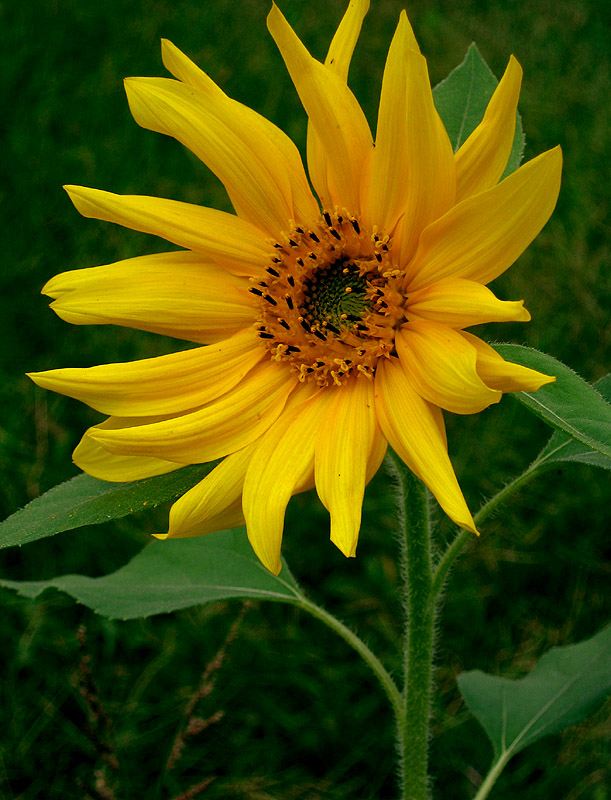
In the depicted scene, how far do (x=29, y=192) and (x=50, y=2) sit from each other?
1.69m

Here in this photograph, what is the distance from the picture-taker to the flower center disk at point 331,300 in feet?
6.62

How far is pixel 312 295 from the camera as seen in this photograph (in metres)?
2.19

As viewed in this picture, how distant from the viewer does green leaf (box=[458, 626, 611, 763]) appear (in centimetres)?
265

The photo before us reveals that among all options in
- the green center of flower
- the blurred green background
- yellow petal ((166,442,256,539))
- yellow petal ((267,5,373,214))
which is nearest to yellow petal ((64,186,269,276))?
the green center of flower

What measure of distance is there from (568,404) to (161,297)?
0.91 m

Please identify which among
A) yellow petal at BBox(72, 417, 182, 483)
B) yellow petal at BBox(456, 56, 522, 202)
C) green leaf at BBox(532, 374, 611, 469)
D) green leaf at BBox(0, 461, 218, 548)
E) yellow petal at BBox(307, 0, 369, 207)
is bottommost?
green leaf at BBox(0, 461, 218, 548)

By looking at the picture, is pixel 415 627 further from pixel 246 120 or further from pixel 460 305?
pixel 246 120

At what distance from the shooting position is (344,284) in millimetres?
2158

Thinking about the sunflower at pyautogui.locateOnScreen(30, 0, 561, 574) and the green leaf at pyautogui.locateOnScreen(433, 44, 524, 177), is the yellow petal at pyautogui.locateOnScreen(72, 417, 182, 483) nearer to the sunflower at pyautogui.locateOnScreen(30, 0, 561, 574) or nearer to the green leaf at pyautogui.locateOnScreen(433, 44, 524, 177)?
the sunflower at pyautogui.locateOnScreen(30, 0, 561, 574)

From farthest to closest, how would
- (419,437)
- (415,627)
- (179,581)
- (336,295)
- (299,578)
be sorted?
(299,578) < (179,581) < (415,627) < (336,295) < (419,437)

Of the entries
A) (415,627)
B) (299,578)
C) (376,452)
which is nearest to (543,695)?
(415,627)

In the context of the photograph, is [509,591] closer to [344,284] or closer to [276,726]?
[276,726]

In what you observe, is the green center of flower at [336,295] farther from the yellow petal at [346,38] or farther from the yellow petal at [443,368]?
the yellow petal at [346,38]

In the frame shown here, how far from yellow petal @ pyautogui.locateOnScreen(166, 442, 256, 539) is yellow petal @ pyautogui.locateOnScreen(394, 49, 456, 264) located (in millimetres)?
632
